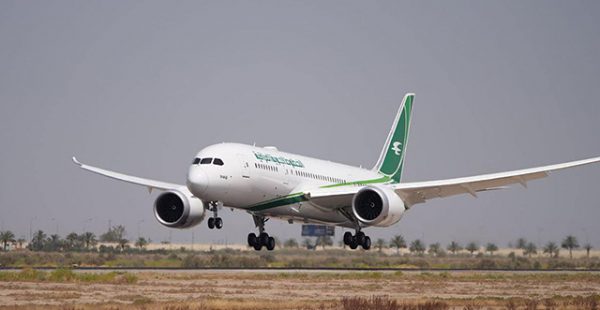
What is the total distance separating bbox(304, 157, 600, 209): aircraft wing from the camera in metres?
58.2

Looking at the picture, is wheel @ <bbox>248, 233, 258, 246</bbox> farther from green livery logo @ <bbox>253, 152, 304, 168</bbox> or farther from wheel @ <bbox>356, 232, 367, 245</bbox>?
wheel @ <bbox>356, 232, 367, 245</bbox>

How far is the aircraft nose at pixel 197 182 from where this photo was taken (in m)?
51.8

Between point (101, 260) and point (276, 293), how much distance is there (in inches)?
1045

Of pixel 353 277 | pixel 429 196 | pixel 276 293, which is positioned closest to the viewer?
pixel 276 293

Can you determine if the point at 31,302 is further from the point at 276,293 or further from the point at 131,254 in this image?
the point at 131,254

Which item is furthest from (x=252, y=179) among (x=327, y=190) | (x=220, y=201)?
(x=327, y=190)

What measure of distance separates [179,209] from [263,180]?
18.0 feet

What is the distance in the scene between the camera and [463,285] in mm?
54469

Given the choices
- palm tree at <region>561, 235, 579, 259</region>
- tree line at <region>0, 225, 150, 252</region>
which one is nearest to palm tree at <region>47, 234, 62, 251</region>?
tree line at <region>0, 225, 150, 252</region>

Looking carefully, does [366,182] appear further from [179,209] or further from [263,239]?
[179,209]

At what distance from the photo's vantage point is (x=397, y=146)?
72.6 m

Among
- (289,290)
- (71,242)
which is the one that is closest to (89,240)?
(71,242)

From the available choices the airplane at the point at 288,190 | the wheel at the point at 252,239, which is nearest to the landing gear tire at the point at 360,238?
the airplane at the point at 288,190

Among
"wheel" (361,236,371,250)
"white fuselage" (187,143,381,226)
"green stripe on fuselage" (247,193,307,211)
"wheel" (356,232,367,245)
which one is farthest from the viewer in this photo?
"wheel" (361,236,371,250)
